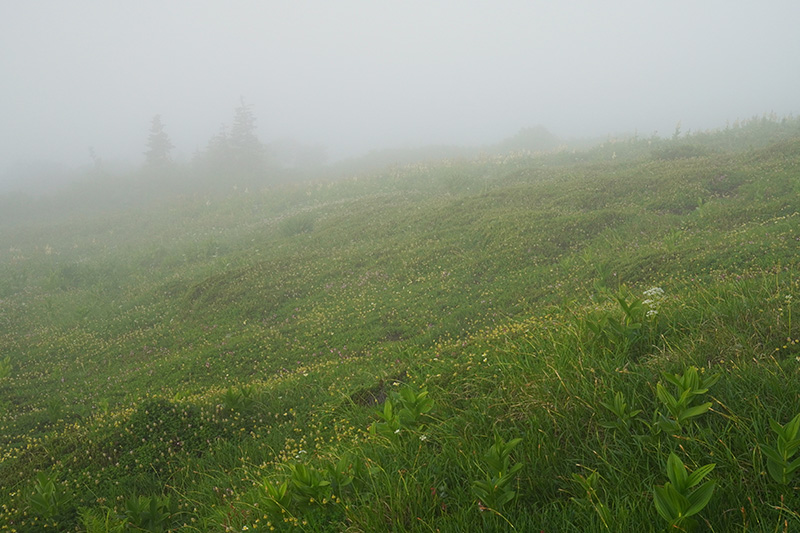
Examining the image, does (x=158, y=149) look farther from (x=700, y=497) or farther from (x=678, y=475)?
(x=700, y=497)

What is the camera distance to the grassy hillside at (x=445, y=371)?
3240 mm

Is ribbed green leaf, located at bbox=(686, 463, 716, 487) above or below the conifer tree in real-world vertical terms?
below

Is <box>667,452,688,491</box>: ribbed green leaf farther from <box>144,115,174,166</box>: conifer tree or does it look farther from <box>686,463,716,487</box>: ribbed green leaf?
Result: <box>144,115,174,166</box>: conifer tree

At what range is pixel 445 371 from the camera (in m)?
6.13

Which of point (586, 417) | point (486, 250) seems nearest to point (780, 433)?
point (586, 417)

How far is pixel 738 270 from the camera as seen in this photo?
8.80 m

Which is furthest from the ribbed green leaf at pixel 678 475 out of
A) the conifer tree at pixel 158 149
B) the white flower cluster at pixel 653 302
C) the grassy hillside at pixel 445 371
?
the conifer tree at pixel 158 149

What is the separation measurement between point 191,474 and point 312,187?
126 ft

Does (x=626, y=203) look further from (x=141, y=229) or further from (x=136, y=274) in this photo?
(x=141, y=229)

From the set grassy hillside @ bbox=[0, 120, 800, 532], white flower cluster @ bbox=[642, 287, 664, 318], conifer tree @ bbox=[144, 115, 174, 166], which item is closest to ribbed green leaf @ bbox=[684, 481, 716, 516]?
grassy hillside @ bbox=[0, 120, 800, 532]

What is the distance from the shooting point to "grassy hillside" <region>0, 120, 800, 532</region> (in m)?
3.24

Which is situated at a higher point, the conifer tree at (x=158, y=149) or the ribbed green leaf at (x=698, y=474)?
the conifer tree at (x=158, y=149)

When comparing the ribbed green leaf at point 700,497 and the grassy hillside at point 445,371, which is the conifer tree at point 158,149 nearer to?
the grassy hillside at point 445,371

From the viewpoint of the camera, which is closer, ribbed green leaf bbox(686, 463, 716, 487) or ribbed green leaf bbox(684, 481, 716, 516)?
ribbed green leaf bbox(684, 481, 716, 516)
